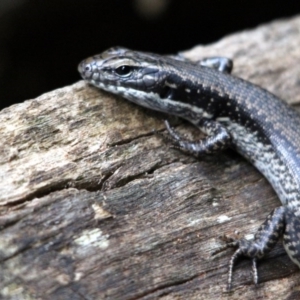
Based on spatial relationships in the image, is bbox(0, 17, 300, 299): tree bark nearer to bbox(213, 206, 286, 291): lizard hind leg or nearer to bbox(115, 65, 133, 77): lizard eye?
bbox(213, 206, 286, 291): lizard hind leg

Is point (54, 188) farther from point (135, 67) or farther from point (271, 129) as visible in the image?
point (271, 129)

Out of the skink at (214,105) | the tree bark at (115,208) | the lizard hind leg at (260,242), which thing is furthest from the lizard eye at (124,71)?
the lizard hind leg at (260,242)

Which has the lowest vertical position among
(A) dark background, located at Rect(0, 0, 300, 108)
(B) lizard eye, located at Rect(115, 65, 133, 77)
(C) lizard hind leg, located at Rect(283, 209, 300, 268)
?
(C) lizard hind leg, located at Rect(283, 209, 300, 268)

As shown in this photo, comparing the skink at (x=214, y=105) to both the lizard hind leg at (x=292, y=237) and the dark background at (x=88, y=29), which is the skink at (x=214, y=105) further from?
the dark background at (x=88, y=29)

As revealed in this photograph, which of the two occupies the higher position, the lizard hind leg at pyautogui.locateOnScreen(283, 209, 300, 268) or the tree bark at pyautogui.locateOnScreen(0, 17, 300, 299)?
the tree bark at pyautogui.locateOnScreen(0, 17, 300, 299)

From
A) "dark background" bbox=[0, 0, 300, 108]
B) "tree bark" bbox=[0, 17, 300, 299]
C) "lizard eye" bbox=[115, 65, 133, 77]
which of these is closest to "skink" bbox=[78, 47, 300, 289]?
"lizard eye" bbox=[115, 65, 133, 77]

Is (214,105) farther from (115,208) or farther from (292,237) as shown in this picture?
(115,208)

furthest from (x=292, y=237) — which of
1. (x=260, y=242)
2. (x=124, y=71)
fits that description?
(x=124, y=71)

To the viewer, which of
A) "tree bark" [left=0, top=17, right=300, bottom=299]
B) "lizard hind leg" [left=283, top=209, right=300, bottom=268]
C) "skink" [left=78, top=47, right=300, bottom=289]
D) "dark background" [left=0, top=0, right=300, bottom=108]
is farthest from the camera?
"dark background" [left=0, top=0, right=300, bottom=108]
